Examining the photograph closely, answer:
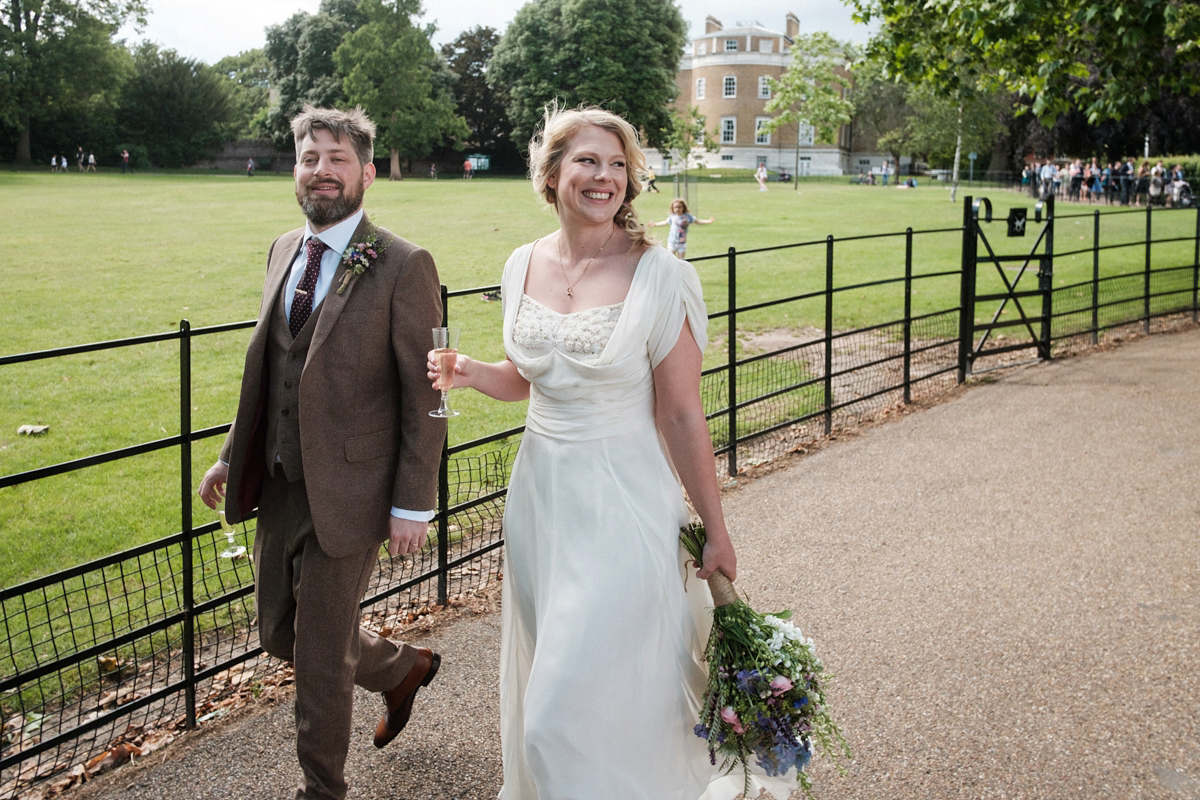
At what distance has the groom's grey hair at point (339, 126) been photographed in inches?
120

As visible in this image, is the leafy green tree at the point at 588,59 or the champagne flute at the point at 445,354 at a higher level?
the leafy green tree at the point at 588,59

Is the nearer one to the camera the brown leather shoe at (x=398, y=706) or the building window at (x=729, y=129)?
the brown leather shoe at (x=398, y=706)

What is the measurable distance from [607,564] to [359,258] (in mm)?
1130

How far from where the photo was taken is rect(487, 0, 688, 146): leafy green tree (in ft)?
212

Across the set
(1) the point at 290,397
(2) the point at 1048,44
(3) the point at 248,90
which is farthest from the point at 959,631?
(3) the point at 248,90

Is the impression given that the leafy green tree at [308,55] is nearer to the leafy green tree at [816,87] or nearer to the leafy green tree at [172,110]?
the leafy green tree at [172,110]

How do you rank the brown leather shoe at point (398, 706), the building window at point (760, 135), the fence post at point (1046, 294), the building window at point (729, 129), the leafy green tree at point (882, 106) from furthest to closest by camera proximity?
the building window at point (729, 129)
the building window at point (760, 135)
the leafy green tree at point (882, 106)
the fence post at point (1046, 294)
the brown leather shoe at point (398, 706)

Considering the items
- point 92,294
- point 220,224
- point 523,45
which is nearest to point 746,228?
point 220,224

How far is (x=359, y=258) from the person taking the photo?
9.98ft

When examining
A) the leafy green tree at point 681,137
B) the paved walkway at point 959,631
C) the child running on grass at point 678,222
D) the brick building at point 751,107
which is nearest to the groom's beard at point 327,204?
the paved walkway at point 959,631

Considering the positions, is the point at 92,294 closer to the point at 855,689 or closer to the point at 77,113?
the point at 855,689

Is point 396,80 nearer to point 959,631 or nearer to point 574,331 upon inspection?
point 959,631

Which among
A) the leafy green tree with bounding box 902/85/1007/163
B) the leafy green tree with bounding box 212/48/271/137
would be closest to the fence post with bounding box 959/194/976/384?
the leafy green tree with bounding box 902/85/1007/163

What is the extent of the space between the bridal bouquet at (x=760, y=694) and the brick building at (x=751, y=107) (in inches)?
3632
